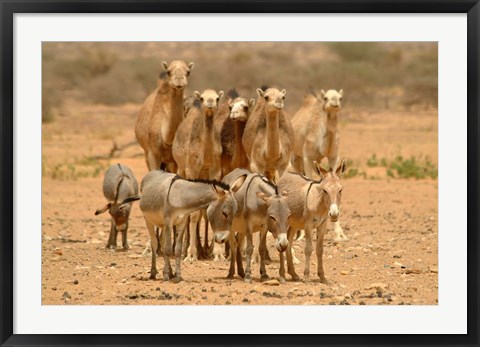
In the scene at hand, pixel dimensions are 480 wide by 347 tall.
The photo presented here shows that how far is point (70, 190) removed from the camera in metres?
24.1

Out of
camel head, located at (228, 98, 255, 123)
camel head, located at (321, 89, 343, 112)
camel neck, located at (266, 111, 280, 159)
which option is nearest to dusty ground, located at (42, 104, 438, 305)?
camel neck, located at (266, 111, 280, 159)

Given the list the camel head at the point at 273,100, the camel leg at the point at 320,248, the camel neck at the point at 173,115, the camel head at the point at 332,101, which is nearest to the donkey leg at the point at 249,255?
the camel leg at the point at 320,248

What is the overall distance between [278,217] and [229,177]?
60.4 inches

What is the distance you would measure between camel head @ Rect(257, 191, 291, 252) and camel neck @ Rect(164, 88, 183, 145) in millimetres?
3802

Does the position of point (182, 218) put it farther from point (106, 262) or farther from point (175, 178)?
point (106, 262)

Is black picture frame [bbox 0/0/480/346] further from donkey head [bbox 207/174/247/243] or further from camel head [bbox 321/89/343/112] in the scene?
camel head [bbox 321/89/343/112]

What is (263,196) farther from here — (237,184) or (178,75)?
(178,75)

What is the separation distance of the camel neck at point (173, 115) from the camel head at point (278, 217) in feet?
12.5

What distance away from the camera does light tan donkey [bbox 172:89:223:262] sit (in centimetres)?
1455

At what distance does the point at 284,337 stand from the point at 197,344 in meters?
0.78

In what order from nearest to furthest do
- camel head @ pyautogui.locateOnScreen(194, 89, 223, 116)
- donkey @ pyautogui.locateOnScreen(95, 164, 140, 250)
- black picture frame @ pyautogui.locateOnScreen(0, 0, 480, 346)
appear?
black picture frame @ pyautogui.locateOnScreen(0, 0, 480, 346)
camel head @ pyautogui.locateOnScreen(194, 89, 223, 116)
donkey @ pyautogui.locateOnScreen(95, 164, 140, 250)

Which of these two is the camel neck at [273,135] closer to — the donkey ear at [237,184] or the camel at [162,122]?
the camel at [162,122]

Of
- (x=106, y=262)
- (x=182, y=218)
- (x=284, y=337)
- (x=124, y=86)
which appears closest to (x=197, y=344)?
(x=284, y=337)

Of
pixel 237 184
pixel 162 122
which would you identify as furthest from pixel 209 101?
pixel 237 184
